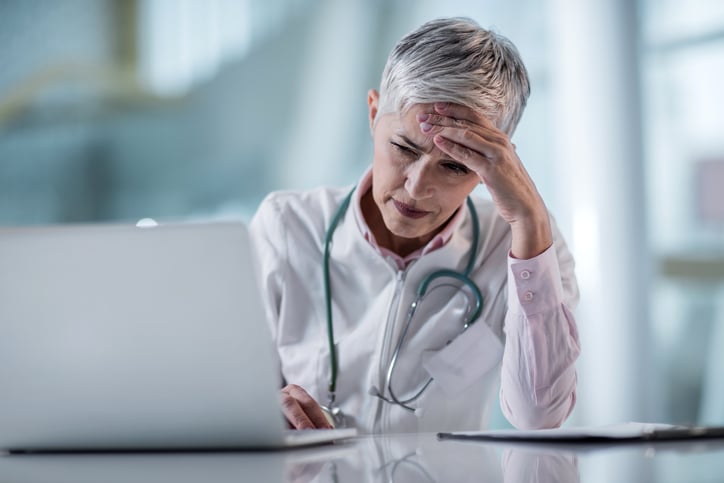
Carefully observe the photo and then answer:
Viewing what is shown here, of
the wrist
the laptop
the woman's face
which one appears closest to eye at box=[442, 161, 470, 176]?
the woman's face

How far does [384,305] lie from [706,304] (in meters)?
3.29

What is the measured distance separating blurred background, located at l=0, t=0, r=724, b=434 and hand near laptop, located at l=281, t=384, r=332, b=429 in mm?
2732

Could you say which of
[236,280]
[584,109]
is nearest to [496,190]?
[236,280]

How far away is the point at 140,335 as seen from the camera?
31.8 inches

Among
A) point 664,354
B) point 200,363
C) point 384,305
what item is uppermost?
point 200,363

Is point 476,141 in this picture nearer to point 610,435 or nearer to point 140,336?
point 610,435

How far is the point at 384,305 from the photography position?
5.13ft

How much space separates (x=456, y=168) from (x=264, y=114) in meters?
3.63

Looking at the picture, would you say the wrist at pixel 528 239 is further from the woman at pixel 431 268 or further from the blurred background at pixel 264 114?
the blurred background at pixel 264 114

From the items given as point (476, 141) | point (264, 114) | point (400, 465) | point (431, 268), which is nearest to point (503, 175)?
point (476, 141)

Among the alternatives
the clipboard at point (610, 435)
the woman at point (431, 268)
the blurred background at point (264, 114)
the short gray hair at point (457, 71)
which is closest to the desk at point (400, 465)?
the clipboard at point (610, 435)

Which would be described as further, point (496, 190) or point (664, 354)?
point (664, 354)

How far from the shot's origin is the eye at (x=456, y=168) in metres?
1.46

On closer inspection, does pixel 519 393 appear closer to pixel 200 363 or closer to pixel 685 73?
pixel 200 363
